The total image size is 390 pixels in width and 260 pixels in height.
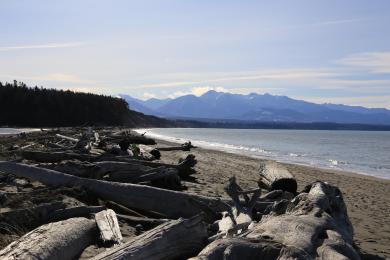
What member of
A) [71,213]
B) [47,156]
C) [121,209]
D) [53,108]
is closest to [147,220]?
[121,209]

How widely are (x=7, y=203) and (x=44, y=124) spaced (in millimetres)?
74358

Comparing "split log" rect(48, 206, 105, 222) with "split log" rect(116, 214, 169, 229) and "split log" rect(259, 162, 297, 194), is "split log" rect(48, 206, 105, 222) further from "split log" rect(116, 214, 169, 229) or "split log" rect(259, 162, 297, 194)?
"split log" rect(259, 162, 297, 194)

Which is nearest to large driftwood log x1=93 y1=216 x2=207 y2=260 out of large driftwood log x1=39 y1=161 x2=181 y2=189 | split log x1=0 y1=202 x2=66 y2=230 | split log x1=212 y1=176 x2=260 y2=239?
split log x1=212 y1=176 x2=260 y2=239

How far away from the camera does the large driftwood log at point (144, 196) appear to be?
774 centimetres

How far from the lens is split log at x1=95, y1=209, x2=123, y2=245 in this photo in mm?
5551

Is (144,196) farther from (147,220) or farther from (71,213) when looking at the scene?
(71,213)

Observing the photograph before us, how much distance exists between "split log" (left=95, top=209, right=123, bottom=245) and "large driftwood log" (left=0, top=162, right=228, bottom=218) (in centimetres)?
146

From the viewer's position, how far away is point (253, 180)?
15930 millimetres

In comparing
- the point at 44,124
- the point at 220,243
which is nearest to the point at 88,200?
the point at 220,243

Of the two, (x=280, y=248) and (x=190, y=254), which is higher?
(x=280, y=248)

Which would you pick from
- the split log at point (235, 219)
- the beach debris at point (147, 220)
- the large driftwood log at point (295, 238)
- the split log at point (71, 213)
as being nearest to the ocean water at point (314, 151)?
the beach debris at point (147, 220)

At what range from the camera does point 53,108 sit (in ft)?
271

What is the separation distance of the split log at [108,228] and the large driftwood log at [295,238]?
5.50 feet

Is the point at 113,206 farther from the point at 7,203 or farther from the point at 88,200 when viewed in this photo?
the point at 7,203
